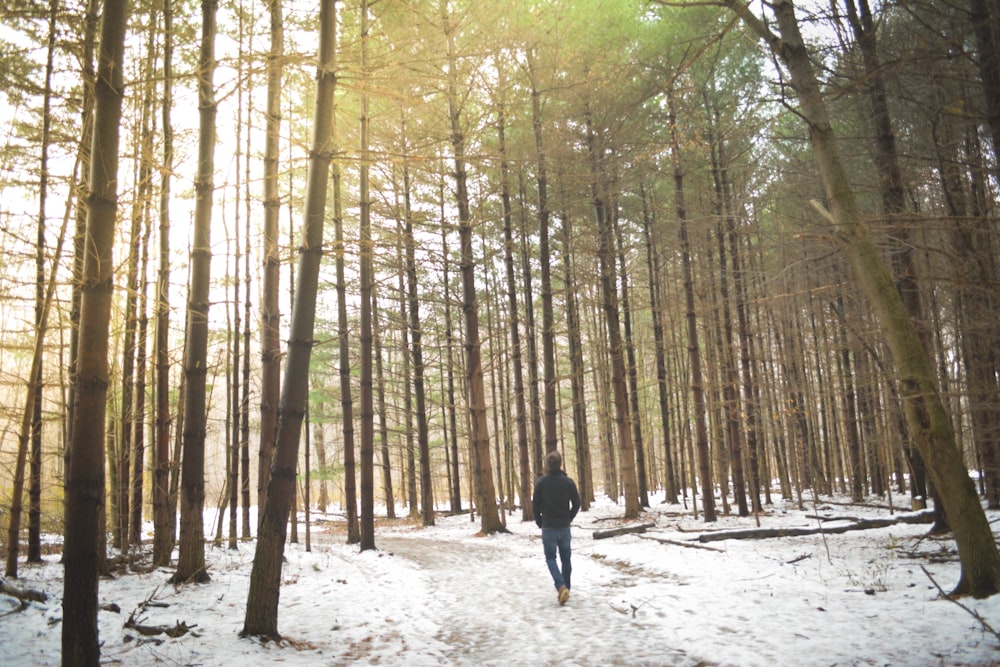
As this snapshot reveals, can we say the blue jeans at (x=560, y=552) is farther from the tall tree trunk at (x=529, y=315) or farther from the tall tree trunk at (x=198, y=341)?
the tall tree trunk at (x=529, y=315)

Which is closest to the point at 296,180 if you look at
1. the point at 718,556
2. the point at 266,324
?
the point at 266,324

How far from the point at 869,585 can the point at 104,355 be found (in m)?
7.57

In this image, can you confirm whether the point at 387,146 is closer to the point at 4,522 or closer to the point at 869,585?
the point at 4,522

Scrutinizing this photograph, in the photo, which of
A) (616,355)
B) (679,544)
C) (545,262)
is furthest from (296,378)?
(616,355)

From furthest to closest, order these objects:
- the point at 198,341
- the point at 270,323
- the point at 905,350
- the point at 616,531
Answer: the point at 616,531
the point at 270,323
the point at 198,341
the point at 905,350

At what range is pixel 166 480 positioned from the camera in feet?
27.0

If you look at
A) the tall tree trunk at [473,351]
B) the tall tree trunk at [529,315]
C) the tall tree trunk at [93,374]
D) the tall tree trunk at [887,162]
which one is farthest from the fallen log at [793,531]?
the tall tree trunk at [93,374]

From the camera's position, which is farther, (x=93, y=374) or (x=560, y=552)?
(x=560, y=552)

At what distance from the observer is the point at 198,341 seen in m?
7.55

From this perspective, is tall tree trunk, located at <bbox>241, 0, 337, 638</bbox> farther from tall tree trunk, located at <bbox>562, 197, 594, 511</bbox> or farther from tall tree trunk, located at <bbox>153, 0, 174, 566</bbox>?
tall tree trunk, located at <bbox>562, 197, 594, 511</bbox>

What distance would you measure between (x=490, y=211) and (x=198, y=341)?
1167 centimetres

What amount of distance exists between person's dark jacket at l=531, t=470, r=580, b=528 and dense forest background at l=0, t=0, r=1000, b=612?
335 cm

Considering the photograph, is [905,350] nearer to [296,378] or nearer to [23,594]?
[296,378]

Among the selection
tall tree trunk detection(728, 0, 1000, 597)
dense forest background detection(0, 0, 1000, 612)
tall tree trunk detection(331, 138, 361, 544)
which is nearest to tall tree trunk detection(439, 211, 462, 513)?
dense forest background detection(0, 0, 1000, 612)
